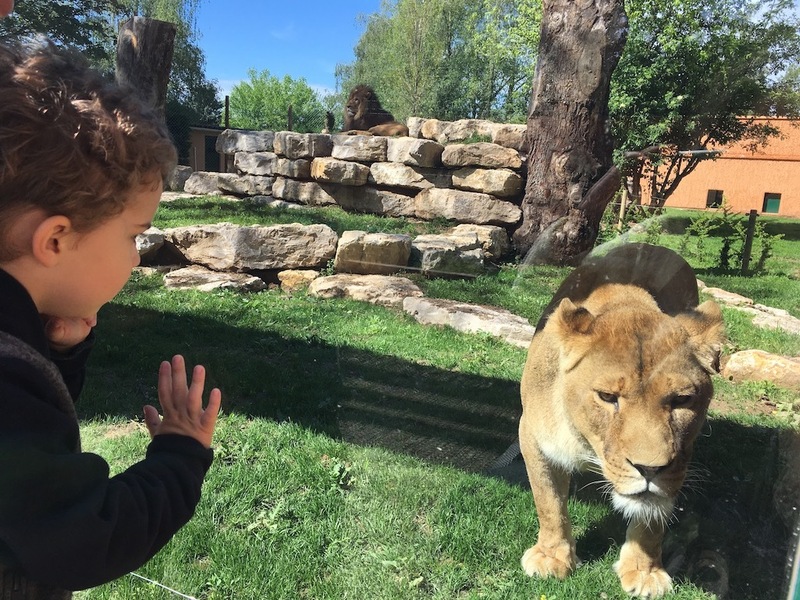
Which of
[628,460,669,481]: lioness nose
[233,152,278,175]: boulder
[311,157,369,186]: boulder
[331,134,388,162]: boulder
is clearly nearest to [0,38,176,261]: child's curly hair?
[628,460,669,481]: lioness nose

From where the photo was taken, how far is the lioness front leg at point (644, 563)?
5.87 feet

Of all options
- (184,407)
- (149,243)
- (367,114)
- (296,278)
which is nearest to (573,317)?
(184,407)

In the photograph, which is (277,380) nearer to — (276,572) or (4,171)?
(276,572)

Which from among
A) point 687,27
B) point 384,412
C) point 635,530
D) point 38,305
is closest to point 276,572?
point 384,412

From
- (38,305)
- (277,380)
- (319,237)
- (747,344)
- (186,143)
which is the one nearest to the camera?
(38,305)

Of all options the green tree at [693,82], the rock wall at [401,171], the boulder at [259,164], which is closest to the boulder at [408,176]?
the rock wall at [401,171]

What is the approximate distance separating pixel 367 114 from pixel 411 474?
151 cm

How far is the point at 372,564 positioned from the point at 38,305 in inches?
47.8

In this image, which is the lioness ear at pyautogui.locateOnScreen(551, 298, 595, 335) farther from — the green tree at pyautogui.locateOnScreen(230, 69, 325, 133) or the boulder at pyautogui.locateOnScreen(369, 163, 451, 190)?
the green tree at pyautogui.locateOnScreen(230, 69, 325, 133)

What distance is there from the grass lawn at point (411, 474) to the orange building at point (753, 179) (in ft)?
0.43

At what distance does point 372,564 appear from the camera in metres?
1.90

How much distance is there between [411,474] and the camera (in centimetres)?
212

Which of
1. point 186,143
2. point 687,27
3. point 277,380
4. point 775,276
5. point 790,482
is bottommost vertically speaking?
point 277,380

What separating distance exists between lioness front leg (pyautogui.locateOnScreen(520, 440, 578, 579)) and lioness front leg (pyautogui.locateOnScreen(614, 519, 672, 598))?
16cm
